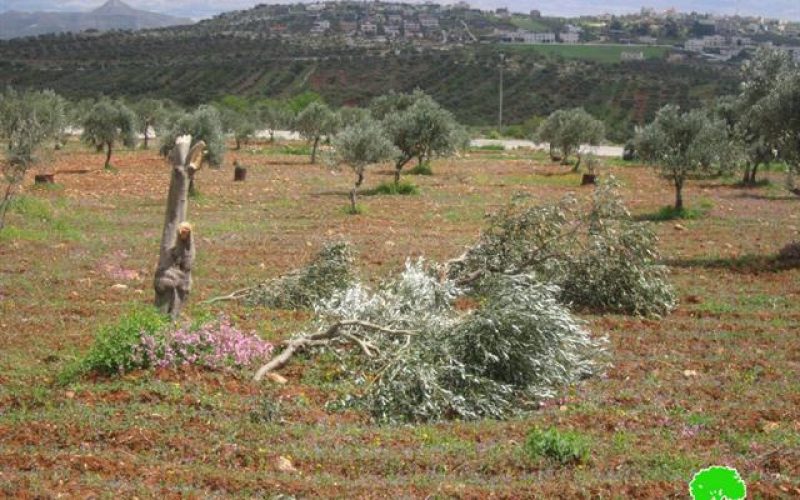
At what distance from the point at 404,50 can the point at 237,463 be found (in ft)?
454

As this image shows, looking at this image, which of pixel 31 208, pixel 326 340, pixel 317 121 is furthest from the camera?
pixel 317 121

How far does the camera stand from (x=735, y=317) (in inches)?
580

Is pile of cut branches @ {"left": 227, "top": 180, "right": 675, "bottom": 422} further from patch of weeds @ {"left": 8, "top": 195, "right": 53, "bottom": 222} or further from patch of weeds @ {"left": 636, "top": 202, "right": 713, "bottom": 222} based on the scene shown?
patch of weeds @ {"left": 636, "top": 202, "right": 713, "bottom": 222}

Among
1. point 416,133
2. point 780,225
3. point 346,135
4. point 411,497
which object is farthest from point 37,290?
point 416,133

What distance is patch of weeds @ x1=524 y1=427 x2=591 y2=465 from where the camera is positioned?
7771mm

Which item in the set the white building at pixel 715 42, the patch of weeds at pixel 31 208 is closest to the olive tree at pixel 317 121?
the patch of weeds at pixel 31 208

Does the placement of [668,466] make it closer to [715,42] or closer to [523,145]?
[523,145]

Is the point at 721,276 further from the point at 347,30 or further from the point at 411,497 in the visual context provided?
the point at 347,30

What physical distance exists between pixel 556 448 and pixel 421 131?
28791 millimetres

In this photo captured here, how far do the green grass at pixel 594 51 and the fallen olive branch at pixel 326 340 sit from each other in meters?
129

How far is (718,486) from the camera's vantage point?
8.17ft

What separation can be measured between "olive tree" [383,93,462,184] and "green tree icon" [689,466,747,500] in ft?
108

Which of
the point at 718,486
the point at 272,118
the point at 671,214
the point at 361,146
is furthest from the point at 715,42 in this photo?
the point at 718,486

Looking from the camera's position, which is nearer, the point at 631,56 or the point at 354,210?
the point at 354,210
